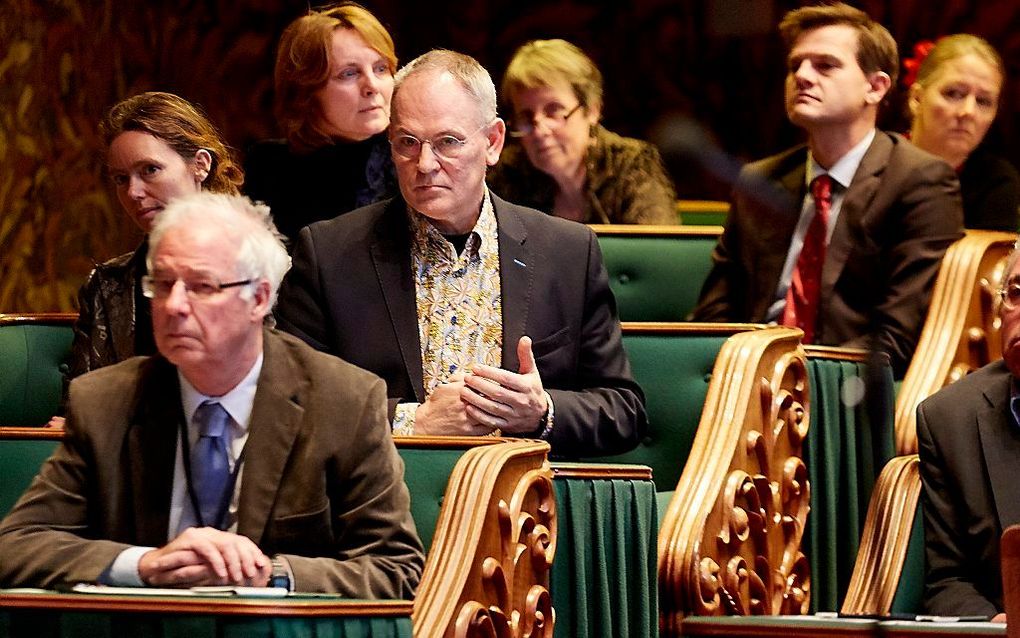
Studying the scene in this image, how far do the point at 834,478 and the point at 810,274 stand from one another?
19.9 inches

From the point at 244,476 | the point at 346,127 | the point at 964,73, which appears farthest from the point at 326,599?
the point at 964,73

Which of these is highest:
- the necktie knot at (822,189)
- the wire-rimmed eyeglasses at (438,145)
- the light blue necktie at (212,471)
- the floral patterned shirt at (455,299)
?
the wire-rimmed eyeglasses at (438,145)

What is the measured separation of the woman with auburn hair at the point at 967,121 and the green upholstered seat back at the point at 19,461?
2607mm

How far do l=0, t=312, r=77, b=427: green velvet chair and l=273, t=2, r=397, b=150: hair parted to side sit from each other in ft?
2.08

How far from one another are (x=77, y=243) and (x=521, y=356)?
2.96 meters

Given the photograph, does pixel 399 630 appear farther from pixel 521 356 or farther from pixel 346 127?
pixel 346 127

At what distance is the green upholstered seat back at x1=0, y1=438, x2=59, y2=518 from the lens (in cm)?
296

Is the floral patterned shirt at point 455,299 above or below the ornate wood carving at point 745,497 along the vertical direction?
above

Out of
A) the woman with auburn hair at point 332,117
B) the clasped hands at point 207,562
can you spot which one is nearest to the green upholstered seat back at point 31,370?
the woman with auburn hair at point 332,117

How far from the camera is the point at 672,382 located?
3.81 meters

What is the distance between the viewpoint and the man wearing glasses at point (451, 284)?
10.6 feet

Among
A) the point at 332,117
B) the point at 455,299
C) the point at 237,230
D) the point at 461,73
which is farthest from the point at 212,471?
the point at 332,117

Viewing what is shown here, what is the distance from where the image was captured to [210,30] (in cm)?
639

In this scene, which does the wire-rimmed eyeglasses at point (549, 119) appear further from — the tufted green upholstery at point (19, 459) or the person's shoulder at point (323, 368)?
the person's shoulder at point (323, 368)
